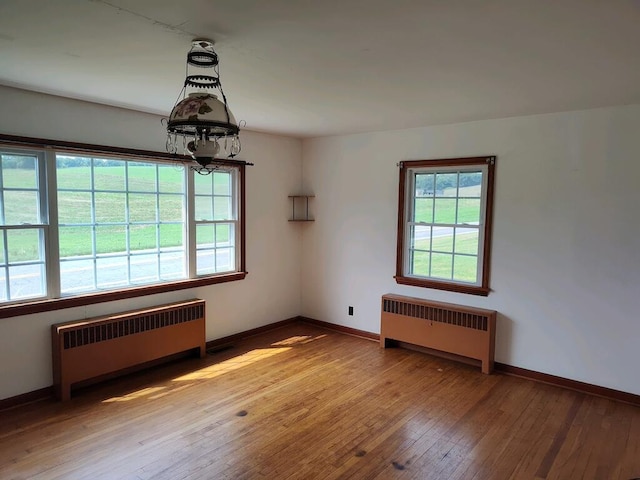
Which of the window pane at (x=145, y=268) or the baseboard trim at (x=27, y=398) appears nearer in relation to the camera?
the baseboard trim at (x=27, y=398)

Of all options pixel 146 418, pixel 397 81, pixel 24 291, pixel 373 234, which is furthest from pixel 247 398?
pixel 397 81

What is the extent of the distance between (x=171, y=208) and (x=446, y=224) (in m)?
2.98

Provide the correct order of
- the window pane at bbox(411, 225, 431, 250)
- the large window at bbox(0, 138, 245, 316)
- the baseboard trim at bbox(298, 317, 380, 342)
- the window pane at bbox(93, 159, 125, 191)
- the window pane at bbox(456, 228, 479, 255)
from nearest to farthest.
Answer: the large window at bbox(0, 138, 245, 316) → the window pane at bbox(93, 159, 125, 191) → the window pane at bbox(456, 228, 479, 255) → the window pane at bbox(411, 225, 431, 250) → the baseboard trim at bbox(298, 317, 380, 342)

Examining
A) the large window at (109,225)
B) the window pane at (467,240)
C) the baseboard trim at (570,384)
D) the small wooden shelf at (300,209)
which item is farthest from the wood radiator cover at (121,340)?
the baseboard trim at (570,384)

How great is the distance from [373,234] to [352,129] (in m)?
1.28

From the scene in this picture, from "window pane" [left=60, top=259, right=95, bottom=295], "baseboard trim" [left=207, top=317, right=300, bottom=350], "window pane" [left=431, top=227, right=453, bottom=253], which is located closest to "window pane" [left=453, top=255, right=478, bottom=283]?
"window pane" [left=431, top=227, right=453, bottom=253]

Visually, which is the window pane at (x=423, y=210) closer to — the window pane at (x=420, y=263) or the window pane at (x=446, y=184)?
the window pane at (x=446, y=184)

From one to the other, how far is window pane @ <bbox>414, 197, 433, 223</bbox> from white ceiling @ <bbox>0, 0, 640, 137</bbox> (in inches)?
51.2

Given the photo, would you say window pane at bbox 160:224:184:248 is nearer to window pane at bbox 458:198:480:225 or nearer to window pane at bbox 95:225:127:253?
window pane at bbox 95:225:127:253

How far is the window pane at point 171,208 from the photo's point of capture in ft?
14.6

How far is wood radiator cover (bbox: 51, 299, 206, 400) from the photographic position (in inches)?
141

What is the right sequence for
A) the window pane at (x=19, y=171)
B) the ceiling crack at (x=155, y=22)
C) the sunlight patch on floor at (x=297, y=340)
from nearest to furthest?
1. the ceiling crack at (x=155, y=22)
2. the window pane at (x=19, y=171)
3. the sunlight patch on floor at (x=297, y=340)

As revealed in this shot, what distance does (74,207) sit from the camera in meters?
3.78

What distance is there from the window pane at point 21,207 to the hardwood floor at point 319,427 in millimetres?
1528
